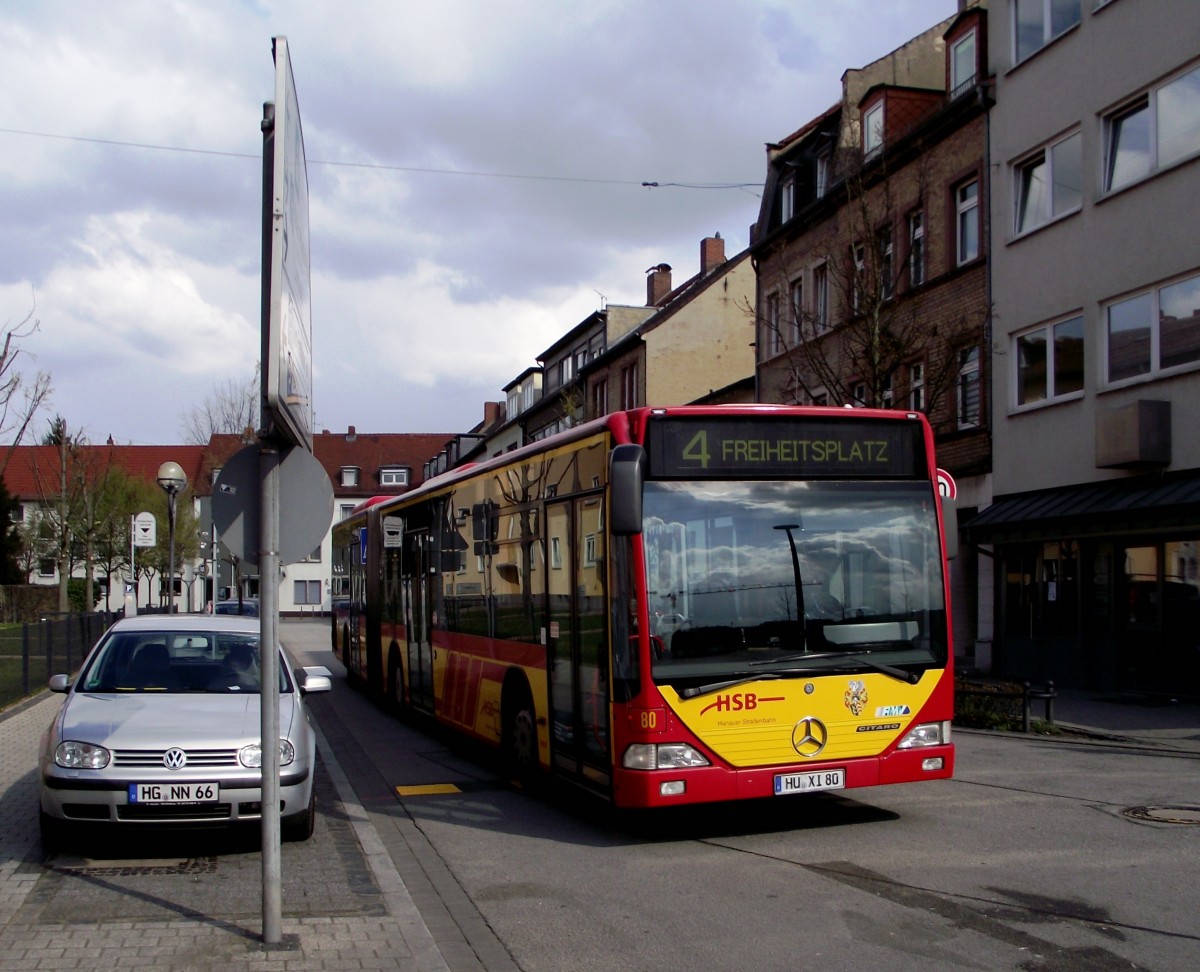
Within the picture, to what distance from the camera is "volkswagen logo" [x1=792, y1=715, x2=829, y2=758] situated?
28.3 feet

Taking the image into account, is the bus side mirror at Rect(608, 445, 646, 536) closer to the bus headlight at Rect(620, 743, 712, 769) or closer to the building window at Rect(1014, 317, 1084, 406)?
the bus headlight at Rect(620, 743, 712, 769)

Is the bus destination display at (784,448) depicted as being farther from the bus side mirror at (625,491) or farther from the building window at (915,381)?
the building window at (915,381)

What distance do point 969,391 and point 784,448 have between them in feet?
55.3

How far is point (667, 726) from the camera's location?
8.32 meters

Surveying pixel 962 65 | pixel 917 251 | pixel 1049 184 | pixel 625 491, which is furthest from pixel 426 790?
pixel 962 65

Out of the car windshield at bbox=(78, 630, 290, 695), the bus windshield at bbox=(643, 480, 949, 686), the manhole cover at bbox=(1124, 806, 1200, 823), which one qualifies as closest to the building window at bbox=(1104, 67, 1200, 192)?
the manhole cover at bbox=(1124, 806, 1200, 823)

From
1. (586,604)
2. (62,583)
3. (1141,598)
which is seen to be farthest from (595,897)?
(62,583)

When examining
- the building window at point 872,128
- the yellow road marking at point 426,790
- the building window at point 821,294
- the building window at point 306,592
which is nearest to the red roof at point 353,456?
the building window at point 306,592

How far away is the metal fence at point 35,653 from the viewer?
17844mm

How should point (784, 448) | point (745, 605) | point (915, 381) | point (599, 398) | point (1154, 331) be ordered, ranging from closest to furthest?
point (745, 605) < point (784, 448) < point (1154, 331) < point (915, 381) < point (599, 398)

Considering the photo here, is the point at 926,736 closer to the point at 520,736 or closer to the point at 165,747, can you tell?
the point at 520,736

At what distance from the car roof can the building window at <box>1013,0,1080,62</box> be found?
58.3 ft

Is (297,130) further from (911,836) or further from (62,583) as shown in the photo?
(62,583)

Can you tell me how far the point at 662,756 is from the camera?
8.32 m
